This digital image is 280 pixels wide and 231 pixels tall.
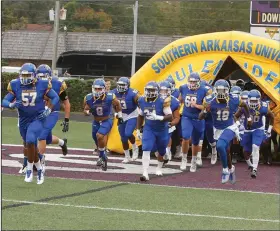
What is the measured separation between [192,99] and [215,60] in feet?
5.91

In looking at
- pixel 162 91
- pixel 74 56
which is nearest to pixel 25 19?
pixel 74 56

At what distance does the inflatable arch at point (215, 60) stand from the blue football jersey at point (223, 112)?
3086 millimetres

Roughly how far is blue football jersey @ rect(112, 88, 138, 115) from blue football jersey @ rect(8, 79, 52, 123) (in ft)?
11.4

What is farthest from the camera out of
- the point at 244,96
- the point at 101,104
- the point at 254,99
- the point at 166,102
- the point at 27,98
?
the point at 244,96

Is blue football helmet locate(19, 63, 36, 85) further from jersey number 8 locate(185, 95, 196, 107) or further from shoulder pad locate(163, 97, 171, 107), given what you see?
jersey number 8 locate(185, 95, 196, 107)

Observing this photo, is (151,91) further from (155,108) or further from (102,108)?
(102,108)

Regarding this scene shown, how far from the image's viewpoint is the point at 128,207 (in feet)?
28.1

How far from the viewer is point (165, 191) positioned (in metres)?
10.0

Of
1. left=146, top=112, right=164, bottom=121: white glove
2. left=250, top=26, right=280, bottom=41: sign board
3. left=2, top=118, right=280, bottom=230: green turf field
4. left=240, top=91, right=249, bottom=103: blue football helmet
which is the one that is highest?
left=250, top=26, right=280, bottom=41: sign board

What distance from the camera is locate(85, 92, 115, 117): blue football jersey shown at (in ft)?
41.3

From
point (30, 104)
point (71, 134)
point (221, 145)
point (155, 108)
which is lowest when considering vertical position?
point (71, 134)

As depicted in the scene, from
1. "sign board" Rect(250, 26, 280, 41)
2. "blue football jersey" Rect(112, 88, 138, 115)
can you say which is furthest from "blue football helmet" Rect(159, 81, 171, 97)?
"sign board" Rect(250, 26, 280, 41)

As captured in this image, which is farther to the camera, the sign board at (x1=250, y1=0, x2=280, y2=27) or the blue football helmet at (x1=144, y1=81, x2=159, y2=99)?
the sign board at (x1=250, y1=0, x2=280, y2=27)

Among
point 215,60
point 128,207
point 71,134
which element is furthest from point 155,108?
point 71,134
